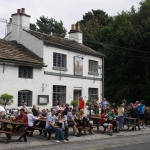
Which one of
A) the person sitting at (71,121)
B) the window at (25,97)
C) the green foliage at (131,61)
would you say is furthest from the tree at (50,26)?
the person sitting at (71,121)

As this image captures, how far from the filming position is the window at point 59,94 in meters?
25.2

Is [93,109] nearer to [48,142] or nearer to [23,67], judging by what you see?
[23,67]

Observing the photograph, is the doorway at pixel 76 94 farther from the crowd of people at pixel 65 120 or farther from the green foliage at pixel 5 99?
the green foliage at pixel 5 99

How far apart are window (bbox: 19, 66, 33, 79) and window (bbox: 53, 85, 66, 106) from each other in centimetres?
280

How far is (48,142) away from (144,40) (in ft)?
77.8

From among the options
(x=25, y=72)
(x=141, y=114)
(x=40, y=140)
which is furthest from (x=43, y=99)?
(x=40, y=140)

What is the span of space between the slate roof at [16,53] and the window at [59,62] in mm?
1664

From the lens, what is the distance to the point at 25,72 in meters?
22.8

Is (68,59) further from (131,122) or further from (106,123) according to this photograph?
(106,123)

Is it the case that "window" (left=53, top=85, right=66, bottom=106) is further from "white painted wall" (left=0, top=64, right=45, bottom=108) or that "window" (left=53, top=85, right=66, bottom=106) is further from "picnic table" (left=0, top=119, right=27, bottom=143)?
"picnic table" (left=0, top=119, right=27, bottom=143)

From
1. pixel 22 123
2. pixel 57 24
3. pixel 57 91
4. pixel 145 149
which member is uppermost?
pixel 57 24

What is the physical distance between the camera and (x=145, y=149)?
12.7m

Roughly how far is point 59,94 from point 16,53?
16.8 feet

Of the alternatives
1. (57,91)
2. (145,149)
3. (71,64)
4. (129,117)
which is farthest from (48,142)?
(71,64)
